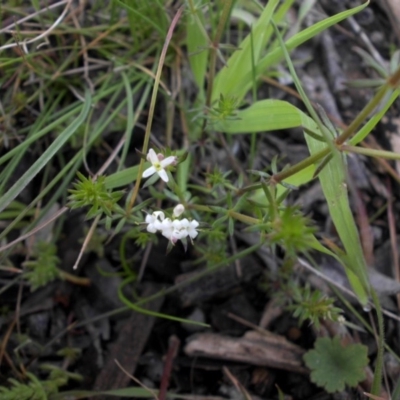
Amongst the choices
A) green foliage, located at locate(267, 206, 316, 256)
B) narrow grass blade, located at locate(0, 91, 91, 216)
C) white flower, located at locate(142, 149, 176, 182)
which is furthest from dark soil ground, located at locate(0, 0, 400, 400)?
green foliage, located at locate(267, 206, 316, 256)

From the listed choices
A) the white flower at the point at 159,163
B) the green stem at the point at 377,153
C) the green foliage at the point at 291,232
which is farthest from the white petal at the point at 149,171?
the green stem at the point at 377,153

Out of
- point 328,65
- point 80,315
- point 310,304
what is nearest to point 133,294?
point 80,315

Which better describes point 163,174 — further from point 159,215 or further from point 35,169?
point 35,169

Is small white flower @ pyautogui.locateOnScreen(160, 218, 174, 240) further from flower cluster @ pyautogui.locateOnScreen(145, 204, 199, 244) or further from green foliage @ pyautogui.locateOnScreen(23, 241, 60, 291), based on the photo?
green foliage @ pyautogui.locateOnScreen(23, 241, 60, 291)

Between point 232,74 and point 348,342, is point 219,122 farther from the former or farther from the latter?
point 348,342

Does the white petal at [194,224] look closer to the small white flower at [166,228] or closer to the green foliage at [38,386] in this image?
the small white flower at [166,228]

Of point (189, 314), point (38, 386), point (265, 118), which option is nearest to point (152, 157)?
point (265, 118)
